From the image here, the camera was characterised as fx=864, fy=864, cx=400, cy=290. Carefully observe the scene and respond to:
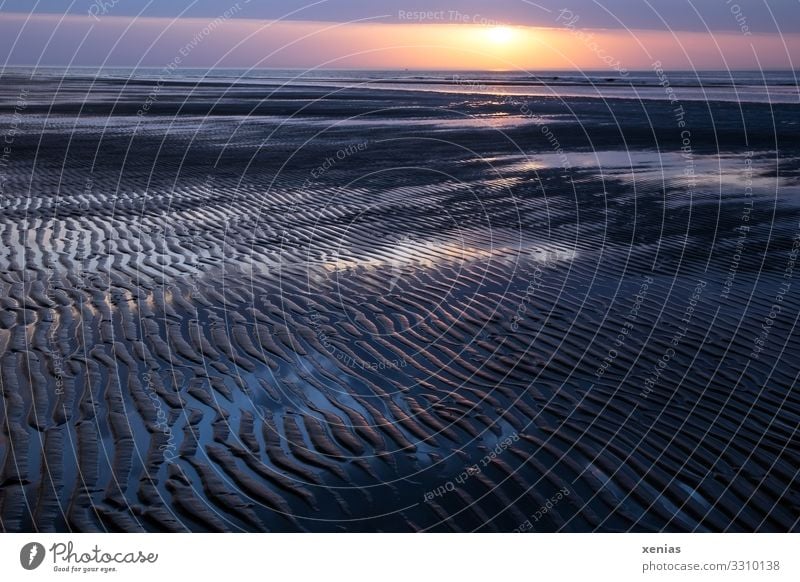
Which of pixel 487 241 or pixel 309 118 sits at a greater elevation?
pixel 487 241

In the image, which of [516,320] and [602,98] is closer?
[516,320]

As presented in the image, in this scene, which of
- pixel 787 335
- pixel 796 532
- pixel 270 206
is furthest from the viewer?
pixel 270 206

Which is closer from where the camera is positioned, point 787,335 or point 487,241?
point 787,335

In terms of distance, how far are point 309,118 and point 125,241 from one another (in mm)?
30858

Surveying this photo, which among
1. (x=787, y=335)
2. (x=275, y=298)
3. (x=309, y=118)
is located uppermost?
(x=787, y=335)

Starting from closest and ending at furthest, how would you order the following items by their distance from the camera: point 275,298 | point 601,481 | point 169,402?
point 601,481, point 169,402, point 275,298

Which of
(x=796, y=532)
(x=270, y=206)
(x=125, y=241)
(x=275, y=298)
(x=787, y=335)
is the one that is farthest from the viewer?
(x=270, y=206)

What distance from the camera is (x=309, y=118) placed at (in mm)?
44750

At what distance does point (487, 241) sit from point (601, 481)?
28.4 ft

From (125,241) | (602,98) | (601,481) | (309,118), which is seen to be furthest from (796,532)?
(602,98)

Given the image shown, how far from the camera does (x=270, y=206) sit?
1869cm
